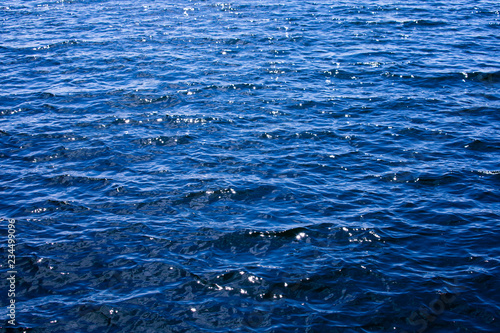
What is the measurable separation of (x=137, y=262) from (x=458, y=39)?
31.0 metres

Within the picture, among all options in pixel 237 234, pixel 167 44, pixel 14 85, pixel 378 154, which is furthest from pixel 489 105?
pixel 14 85

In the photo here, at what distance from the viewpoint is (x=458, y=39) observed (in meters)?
35.1

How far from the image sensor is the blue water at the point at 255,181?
13984mm

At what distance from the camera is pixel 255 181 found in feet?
65.0

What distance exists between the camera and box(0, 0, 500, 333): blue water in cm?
1398

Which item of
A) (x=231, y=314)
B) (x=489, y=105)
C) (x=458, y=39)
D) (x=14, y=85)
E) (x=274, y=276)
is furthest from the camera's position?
(x=458, y=39)

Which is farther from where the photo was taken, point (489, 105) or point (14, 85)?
point (14, 85)

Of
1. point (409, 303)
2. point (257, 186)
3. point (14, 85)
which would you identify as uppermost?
point (14, 85)

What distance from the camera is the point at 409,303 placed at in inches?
542

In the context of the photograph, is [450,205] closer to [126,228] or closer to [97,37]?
[126,228]

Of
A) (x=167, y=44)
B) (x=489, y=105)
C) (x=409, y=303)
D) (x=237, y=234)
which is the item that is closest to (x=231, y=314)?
(x=237, y=234)

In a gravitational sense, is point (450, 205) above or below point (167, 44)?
below

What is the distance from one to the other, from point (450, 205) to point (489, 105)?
34.1 ft

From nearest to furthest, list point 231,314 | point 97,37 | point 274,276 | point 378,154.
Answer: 1. point 231,314
2. point 274,276
3. point 378,154
4. point 97,37
